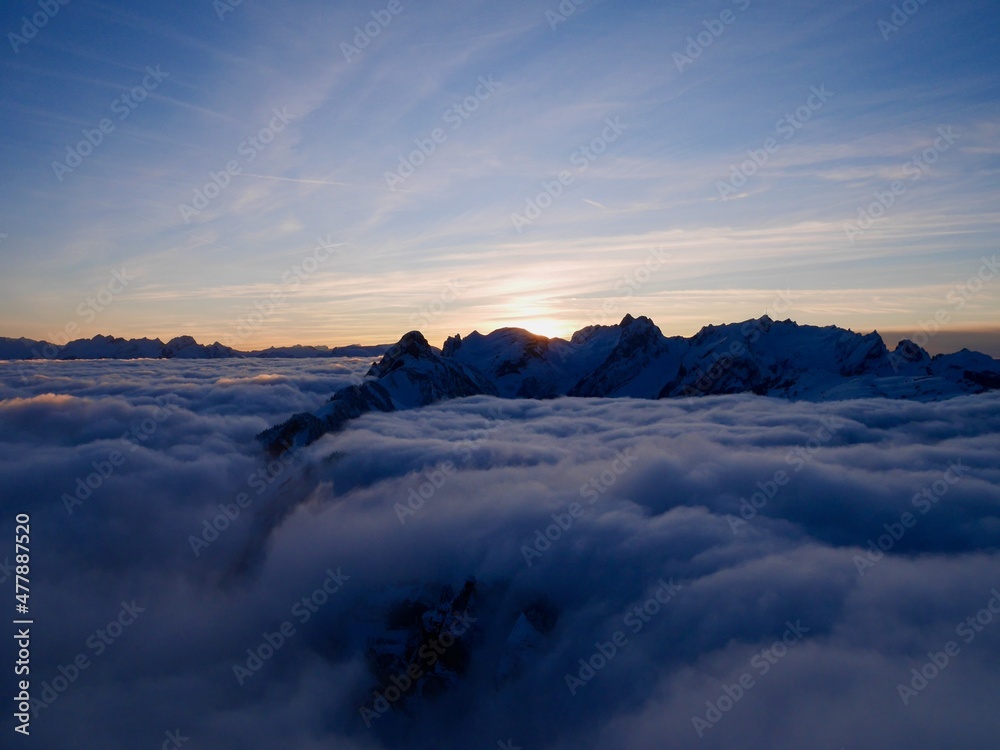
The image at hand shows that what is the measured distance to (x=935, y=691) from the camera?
34.8m

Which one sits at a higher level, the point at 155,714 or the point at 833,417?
the point at 833,417

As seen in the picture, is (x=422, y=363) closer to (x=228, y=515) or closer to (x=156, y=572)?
(x=228, y=515)

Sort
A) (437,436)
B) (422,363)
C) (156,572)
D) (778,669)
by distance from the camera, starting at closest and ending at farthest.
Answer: (778,669)
(156,572)
(437,436)
(422,363)

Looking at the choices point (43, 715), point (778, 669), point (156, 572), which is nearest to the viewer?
point (778, 669)

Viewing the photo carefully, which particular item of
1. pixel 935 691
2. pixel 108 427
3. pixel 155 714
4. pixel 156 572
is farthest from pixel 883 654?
pixel 108 427

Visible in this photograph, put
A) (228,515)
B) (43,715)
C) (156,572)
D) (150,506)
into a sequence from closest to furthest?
(43,715), (156,572), (150,506), (228,515)

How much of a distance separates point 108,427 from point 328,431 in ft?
167

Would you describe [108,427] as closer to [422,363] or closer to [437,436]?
[437,436]

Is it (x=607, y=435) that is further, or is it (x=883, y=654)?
(x=607, y=435)

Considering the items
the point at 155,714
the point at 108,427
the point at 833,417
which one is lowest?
the point at 155,714

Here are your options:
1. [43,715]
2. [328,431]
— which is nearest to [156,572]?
[43,715]

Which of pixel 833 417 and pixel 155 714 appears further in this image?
pixel 833 417

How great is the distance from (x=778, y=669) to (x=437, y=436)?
275 ft

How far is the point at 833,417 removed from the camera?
131 meters
